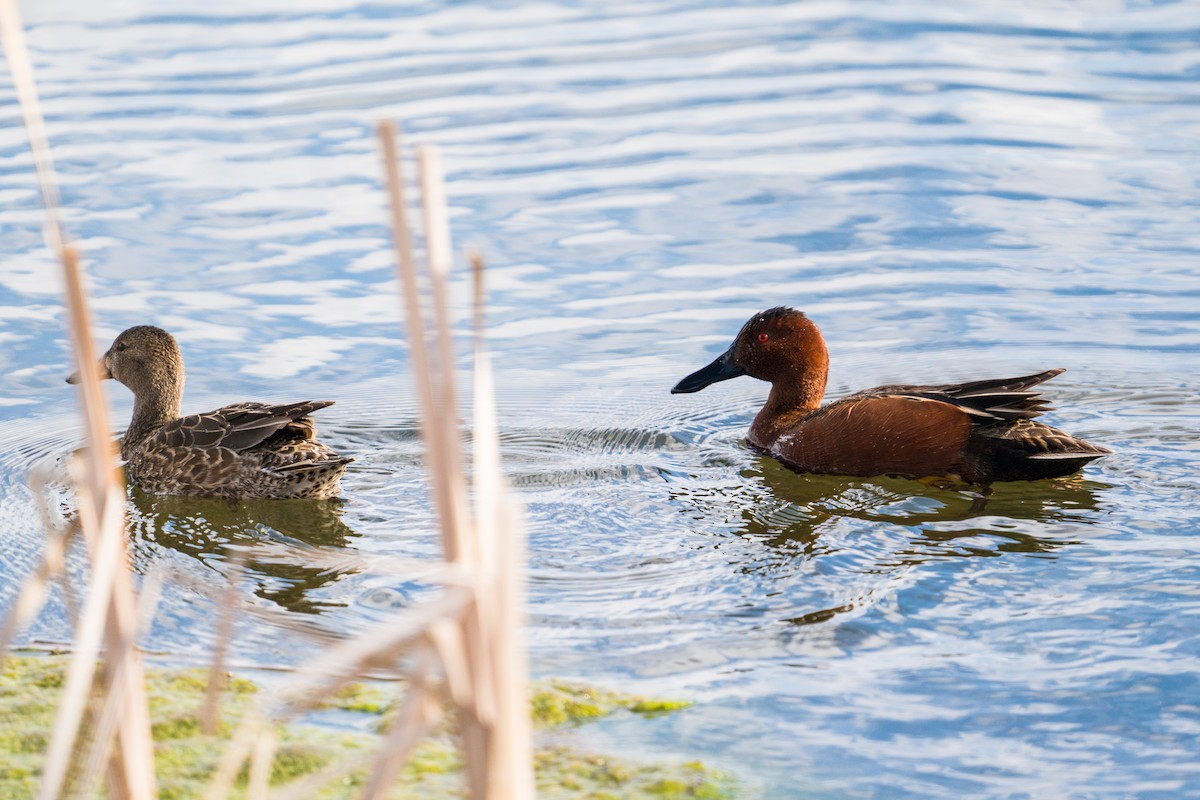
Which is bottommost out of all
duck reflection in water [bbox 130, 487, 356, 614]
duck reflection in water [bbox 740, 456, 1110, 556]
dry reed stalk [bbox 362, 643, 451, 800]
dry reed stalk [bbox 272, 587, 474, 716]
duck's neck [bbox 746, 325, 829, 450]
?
duck reflection in water [bbox 740, 456, 1110, 556]

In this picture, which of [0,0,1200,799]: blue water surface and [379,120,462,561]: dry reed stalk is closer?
[379,120,462,561]: dry reed stalk

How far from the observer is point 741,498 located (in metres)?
7.11

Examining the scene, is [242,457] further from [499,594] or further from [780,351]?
[499,594]

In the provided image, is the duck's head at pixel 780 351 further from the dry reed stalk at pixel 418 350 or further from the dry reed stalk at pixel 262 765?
the dry reed stalk at pixel 418 350

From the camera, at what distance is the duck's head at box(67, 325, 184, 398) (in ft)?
26.1

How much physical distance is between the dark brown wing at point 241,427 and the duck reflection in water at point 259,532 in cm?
30

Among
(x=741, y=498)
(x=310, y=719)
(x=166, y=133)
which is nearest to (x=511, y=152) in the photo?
(x=166, y=133)

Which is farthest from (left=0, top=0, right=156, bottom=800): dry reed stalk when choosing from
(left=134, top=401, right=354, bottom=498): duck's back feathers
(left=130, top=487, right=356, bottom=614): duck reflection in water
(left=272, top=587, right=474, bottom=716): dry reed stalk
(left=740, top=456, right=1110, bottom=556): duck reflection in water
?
(left=134, top=401, right=354, bottom=498): duck's back feathers

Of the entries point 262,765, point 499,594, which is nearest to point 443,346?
point 499,594

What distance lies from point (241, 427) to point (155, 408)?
3.48 feet

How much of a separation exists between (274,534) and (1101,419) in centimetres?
444

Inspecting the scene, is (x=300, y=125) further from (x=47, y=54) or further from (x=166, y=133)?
(x=47, y=54)

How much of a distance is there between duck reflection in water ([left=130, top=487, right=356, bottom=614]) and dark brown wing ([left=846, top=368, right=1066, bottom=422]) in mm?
2970

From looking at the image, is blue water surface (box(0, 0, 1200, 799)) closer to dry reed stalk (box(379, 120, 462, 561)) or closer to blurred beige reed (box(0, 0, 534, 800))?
blurred beige reed (box(0, 0, 534, 800))
